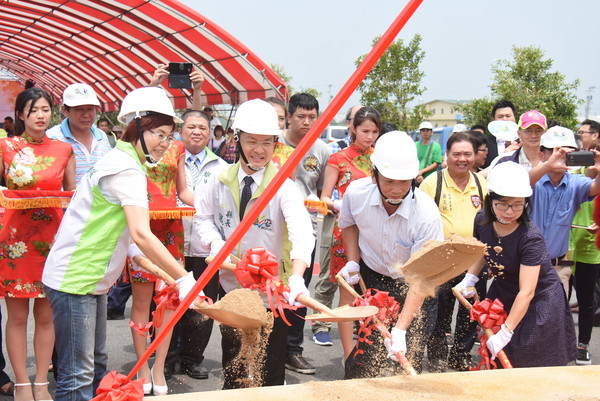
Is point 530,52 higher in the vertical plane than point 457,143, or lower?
higher

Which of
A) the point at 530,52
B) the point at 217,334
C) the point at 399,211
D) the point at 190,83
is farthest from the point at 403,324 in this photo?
the point at 530,52

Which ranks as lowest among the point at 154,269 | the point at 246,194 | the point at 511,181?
the point at 154,269

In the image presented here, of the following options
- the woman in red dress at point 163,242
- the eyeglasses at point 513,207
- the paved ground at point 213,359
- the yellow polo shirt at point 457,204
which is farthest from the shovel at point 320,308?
the yellow polo shirt at point 457,204

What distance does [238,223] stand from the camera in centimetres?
300

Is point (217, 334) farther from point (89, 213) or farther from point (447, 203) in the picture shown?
point (89, 213)

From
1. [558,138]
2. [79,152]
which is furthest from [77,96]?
[558,138]

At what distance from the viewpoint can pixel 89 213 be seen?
98.2 inches

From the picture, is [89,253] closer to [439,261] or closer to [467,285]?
[439,261]

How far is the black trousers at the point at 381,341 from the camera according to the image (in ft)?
10.3

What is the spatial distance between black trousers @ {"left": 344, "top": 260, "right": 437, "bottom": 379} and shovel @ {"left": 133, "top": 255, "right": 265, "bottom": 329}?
2.50 feet

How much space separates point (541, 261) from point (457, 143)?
1.21 metres

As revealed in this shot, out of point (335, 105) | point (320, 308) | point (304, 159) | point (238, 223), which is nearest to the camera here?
point (335, 105)

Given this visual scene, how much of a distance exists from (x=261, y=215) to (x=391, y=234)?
28.2 inches

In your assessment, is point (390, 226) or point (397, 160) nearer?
point (397, 160)
